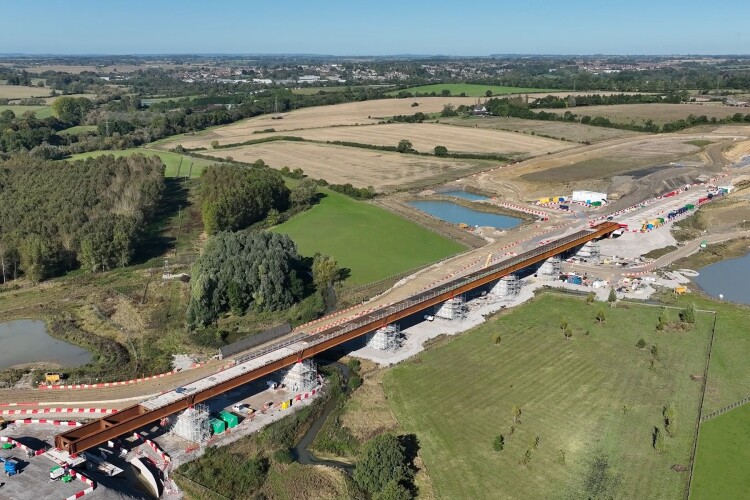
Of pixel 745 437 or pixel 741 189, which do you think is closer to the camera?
pixel 745 437

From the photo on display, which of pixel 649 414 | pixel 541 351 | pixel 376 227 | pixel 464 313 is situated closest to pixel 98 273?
pixel 376 227

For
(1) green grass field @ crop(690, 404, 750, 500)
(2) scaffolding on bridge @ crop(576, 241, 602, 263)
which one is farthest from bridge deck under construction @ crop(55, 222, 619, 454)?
(1) green grass field @ crop(690, 404, 750, 500)

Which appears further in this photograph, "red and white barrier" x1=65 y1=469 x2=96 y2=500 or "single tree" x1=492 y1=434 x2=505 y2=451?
"single tree" x1=492 y1=434 x2=505 y2=451

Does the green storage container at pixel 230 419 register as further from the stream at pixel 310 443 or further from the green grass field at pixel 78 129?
the green grass field at pixel 78 129

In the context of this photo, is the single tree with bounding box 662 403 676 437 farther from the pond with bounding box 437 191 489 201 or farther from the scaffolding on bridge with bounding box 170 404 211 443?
the pond with bounding box 437 191 489 201

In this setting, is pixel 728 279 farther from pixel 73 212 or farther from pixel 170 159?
pixel 170 159

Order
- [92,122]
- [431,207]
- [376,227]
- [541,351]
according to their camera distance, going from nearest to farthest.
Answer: [541,351] < [376,227] < [431,207] < [92,122]

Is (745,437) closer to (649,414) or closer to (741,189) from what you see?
(649,414)

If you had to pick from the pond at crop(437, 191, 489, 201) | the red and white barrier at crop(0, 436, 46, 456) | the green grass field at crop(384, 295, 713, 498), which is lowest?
the green grass field at crop(384, 295, 713, 498)
